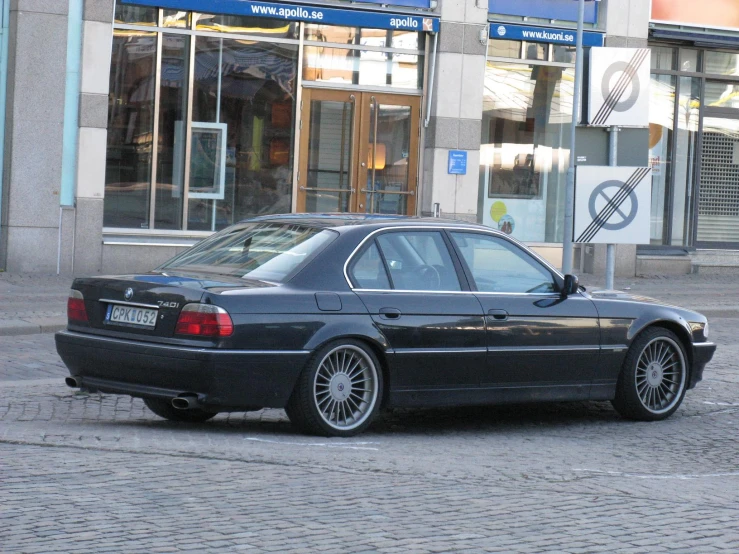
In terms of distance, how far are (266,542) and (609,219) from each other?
9.63 metres

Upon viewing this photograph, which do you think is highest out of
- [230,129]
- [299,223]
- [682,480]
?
[230,129]

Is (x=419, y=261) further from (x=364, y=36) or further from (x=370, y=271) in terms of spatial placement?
(x=364, y=36)

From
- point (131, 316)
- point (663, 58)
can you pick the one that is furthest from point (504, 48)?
point (131, 316)

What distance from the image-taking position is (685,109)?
76.2 feet

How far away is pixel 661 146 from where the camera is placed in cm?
2308

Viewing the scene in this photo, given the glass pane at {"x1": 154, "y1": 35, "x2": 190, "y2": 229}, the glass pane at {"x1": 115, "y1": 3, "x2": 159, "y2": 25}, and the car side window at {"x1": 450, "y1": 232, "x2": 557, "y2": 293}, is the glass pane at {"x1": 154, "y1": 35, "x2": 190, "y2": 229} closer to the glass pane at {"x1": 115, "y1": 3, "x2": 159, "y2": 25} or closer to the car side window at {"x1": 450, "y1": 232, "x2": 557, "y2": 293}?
the glass pane at {"x1": 115, "y1": 3, "x2": 159, "y2": 25}

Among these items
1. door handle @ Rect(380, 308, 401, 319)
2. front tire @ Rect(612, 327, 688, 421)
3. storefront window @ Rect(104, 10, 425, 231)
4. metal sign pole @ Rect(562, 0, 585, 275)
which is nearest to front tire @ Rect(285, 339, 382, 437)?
door handle @ Rect(380, 308, 401, 319)

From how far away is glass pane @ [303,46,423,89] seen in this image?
2022 cm

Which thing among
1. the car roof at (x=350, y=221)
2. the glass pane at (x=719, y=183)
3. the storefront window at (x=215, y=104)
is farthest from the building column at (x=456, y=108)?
the car roof at (x=350, y=221)

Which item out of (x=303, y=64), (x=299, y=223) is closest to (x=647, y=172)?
(x=299, y=223)

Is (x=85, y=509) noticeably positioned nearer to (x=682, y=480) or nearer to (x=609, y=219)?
(x=682, y=480)

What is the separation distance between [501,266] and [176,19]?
38.2 ft

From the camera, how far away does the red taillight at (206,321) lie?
24.2ft

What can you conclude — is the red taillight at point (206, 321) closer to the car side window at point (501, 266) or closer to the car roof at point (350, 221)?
the car roof at point (350, 221)
